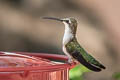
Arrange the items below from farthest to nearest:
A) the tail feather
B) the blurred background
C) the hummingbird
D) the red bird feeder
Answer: the blurred background
the hummingbird
the tail feather
the red bird feeder

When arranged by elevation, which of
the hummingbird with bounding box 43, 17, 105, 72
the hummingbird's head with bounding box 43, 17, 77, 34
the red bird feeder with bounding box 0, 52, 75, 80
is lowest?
the red bird feeder with bounding box 0, 52, 75, 80

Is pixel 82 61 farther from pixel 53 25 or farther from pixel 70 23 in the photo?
pixel 53 25

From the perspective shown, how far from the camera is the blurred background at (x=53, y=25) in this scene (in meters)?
6.30

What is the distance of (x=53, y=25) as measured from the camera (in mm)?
6348

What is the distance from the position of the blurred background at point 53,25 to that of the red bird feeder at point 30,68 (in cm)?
358

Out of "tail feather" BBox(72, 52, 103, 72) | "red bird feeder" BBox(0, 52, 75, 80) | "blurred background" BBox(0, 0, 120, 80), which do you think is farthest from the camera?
"blurred background" BBox(0, 0, 120, 80)

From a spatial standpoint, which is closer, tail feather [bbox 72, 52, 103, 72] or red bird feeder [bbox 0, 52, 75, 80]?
red bird feeder [bbox 0, 52, 75, 80]

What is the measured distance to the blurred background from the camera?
630 centimetres

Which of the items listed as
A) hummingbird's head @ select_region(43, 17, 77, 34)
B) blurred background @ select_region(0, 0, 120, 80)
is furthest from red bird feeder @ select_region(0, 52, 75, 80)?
blurred background @ select_region(0, 0, 120, 80)

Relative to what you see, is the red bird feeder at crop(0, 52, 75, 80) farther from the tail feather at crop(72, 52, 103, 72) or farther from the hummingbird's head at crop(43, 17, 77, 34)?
the hummingbird's head at crop(43, 17, 77, 34)

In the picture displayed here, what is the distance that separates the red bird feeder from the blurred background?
358 cm

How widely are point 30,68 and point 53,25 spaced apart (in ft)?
14.0

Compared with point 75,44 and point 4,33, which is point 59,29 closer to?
point 4,33

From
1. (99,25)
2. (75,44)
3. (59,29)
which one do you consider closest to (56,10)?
(59,29)
